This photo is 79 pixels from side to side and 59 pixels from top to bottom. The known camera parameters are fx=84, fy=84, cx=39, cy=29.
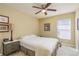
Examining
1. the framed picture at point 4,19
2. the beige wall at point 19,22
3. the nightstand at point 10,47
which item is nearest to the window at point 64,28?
the beige wall at point 19,22

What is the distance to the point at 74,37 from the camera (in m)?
1.38

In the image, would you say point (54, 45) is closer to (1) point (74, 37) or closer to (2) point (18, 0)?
(1) point (74, 37)

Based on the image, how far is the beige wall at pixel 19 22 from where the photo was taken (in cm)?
135

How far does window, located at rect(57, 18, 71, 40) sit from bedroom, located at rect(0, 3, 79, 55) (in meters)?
0.02

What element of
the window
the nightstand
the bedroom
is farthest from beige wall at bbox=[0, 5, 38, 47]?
the window

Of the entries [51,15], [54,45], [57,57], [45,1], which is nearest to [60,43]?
[54,45]

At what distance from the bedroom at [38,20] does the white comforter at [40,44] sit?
0.09 m

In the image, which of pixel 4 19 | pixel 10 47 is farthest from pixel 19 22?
pixel 10 47

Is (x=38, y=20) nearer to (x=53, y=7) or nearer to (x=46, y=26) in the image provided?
(x=46, y=26)

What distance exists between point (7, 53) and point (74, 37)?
1.14m

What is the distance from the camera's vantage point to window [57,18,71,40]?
141cm

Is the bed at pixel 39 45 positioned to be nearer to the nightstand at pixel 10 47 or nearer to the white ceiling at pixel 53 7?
the nightstand at pixel 10 47

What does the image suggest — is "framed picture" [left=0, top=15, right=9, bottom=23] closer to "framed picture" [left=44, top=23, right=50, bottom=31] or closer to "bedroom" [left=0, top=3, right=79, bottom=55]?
"bedroom" [left=0, top=3, right=79, bottom=55]

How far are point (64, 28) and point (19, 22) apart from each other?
0.79 m
